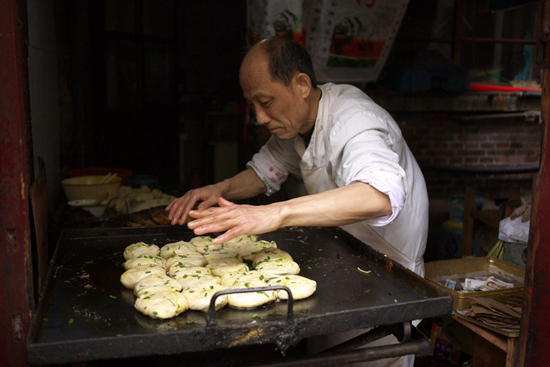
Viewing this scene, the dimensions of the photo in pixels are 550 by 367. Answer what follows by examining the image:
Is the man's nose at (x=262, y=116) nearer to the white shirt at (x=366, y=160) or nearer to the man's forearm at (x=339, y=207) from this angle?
the white shirt at (x=366, y=160)

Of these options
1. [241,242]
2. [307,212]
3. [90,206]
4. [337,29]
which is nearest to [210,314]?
[307,212]

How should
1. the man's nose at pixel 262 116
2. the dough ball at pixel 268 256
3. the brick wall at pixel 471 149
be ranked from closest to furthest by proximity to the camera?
the dough ball at pixel 268 256 < the man's nose at pixel 262 116 < the brick wall at pixel 471 149

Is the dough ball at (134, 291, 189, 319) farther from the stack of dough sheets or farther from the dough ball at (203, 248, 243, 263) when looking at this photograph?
the dough ball at (203, 248, 243, 263)

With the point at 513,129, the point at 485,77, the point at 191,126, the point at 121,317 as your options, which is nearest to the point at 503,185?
the point at 513,129

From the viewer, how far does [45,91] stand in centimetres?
344

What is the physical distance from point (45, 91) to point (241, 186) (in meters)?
1.71

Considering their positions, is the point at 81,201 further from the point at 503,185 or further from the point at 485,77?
the point at 485,77

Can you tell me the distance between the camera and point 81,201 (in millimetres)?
3377

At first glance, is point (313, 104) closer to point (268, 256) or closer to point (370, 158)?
point (370, 158)

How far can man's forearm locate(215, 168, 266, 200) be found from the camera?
297 centimetres

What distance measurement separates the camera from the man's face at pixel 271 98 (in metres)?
2.27

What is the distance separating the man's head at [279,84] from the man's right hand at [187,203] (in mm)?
623

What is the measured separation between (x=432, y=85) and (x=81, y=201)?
4.43m

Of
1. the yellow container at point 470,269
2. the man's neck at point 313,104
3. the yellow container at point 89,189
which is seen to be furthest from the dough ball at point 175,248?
the yellow container at point 470,269
